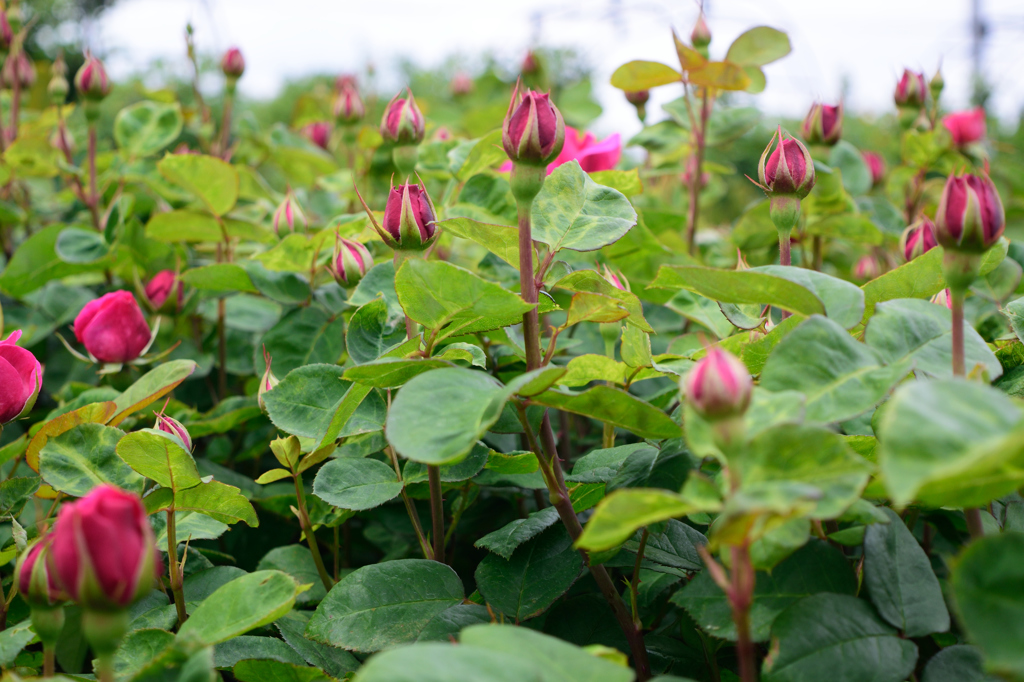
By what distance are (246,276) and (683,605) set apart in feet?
1.79

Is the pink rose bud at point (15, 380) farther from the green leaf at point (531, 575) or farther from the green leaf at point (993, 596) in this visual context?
the green leaf at point (993, 596)

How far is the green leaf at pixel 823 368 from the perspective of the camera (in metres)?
0.35

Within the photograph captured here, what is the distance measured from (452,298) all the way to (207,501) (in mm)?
241

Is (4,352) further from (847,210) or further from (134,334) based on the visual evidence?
(847,210)

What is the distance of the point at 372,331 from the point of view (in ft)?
1.74

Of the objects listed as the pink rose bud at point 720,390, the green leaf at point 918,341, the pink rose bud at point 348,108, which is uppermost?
the pink rose bud at point 348,108

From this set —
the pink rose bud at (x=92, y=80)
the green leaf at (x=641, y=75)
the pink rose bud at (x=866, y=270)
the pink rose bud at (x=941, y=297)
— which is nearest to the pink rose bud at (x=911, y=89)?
the pink rose bud at (x=866, y=270)

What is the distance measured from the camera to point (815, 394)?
1.15 feet

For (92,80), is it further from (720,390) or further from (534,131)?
(720,390)

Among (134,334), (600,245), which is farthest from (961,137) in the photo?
(134,334)

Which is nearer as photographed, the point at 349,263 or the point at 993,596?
the point at 993,596

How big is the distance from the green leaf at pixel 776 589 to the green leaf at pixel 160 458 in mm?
319

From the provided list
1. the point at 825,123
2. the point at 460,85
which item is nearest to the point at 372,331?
the point at 825,123

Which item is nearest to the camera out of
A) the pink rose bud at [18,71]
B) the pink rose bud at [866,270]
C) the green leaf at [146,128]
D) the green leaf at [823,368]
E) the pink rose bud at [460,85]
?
the green leaf at [823,368]
